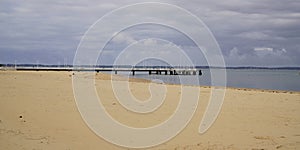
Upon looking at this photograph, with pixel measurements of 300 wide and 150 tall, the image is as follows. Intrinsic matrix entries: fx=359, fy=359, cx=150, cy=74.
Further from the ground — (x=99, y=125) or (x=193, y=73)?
(x=193, y=73)

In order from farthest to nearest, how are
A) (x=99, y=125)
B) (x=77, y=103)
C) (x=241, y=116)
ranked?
1. (x=77, y=103)
2. (x=241, y=116)
3. (x=99, y=125)

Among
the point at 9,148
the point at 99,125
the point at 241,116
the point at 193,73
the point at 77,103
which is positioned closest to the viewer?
the point at 9,148

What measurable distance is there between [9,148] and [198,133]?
16.1ft

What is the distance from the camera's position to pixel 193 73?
344ft

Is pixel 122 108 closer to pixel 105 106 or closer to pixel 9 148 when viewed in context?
pixel 105 106

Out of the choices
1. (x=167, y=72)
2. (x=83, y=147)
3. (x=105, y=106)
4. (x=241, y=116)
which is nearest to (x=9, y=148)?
(x=83, y=147)

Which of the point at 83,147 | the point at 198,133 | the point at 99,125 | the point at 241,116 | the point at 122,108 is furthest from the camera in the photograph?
the point at 122,108

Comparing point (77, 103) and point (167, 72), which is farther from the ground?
point (167, 72)

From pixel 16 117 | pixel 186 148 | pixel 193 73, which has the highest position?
pixel 193 73

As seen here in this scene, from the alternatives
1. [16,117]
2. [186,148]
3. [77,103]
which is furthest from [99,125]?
[77,103]

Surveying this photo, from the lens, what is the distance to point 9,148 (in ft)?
24.3

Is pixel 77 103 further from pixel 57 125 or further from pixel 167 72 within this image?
pixel 167 72

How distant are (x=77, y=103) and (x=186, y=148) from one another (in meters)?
8.29

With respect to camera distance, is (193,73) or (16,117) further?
(193,73)
